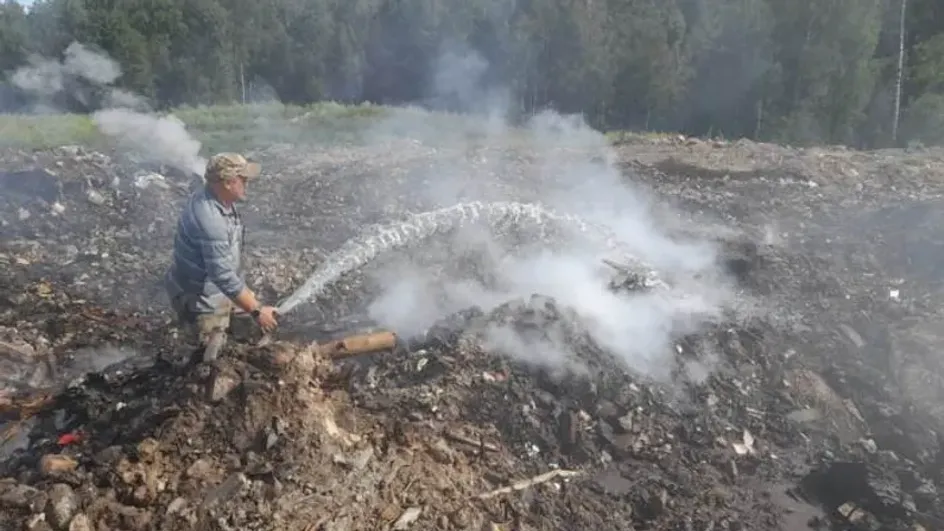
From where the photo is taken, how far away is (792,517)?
434 cm

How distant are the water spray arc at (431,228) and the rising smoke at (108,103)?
388cm

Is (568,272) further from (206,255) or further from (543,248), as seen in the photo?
(206,255)

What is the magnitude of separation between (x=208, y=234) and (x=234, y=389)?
3.20ft

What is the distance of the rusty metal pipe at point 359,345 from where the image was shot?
16.1 feet

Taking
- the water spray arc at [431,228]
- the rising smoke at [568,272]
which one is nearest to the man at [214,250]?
the rising smoke at [568,272]

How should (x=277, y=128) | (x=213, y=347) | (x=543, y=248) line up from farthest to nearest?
(x=277, y=128) < (x=543, y=248) < (x=213, y=347)

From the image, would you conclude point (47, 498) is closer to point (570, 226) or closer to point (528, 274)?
point (528, 274)

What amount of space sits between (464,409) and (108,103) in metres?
19.6

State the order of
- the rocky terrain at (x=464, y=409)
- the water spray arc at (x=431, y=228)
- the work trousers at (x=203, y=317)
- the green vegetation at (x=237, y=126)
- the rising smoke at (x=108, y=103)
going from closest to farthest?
the rocky terrain at (x=464, y=409) → the work trousers at (x=203, y=317) → the water spray arc at (x=431, y=228) → the rising smoke at (x=108, y=103) → the green vegetation at (x=237, y=126)

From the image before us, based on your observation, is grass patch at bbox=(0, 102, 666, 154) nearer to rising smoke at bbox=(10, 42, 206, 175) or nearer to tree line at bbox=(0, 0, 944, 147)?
rising smoke at bbox=(10, 42, 206, 175)

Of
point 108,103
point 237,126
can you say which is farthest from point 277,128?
point 108,103

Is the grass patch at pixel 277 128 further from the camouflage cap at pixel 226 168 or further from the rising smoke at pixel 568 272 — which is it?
the camouflage cap at pixel 226 168

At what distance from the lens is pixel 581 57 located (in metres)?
21.4

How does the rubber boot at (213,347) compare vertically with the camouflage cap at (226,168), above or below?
below
